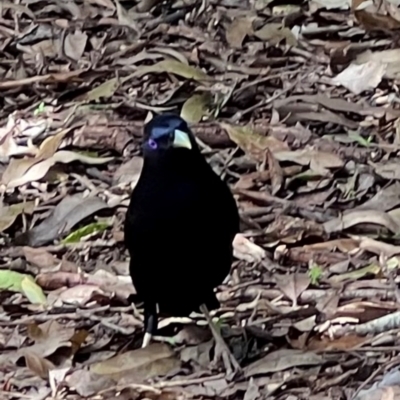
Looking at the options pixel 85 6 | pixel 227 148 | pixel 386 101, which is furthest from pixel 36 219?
pixel 85 6

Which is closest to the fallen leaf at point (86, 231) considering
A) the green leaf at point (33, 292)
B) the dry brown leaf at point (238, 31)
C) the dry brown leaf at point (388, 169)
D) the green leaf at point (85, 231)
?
the green leaf at point (85, 231)

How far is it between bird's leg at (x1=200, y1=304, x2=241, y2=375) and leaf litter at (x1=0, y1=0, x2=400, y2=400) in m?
0.04

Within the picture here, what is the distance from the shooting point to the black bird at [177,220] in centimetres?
404

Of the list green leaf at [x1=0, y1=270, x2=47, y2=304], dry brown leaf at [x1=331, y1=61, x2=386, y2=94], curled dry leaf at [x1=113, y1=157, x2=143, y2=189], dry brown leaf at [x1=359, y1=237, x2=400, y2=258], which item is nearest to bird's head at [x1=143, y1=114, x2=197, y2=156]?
green leaf at [x1=0, y1=270, x2=47, y2=304]

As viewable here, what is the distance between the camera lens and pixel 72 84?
6.70 meters

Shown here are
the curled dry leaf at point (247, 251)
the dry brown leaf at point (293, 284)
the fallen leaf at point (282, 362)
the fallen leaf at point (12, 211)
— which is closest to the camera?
the fallen leaf at point (282, 362)

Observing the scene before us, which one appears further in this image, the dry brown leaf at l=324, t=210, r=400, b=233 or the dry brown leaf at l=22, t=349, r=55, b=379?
the dry brown leaf at l=324, t=210, r=400, b=233

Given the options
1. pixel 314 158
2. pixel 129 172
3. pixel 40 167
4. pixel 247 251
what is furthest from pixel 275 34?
pixel 247 251

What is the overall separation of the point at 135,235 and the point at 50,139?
1.94 meters

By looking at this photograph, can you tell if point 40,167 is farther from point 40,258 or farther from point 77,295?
point 77,295

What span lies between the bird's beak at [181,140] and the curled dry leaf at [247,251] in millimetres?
1057

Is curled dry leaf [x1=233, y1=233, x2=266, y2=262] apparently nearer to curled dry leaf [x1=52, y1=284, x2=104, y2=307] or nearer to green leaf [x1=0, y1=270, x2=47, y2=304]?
curled dry leaf [x1=52, y1=284, x2=104, y2=307]

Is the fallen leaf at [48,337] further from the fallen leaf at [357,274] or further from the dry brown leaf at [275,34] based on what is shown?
the dry brown leaf at [275,34]

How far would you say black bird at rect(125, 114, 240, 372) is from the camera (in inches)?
159
